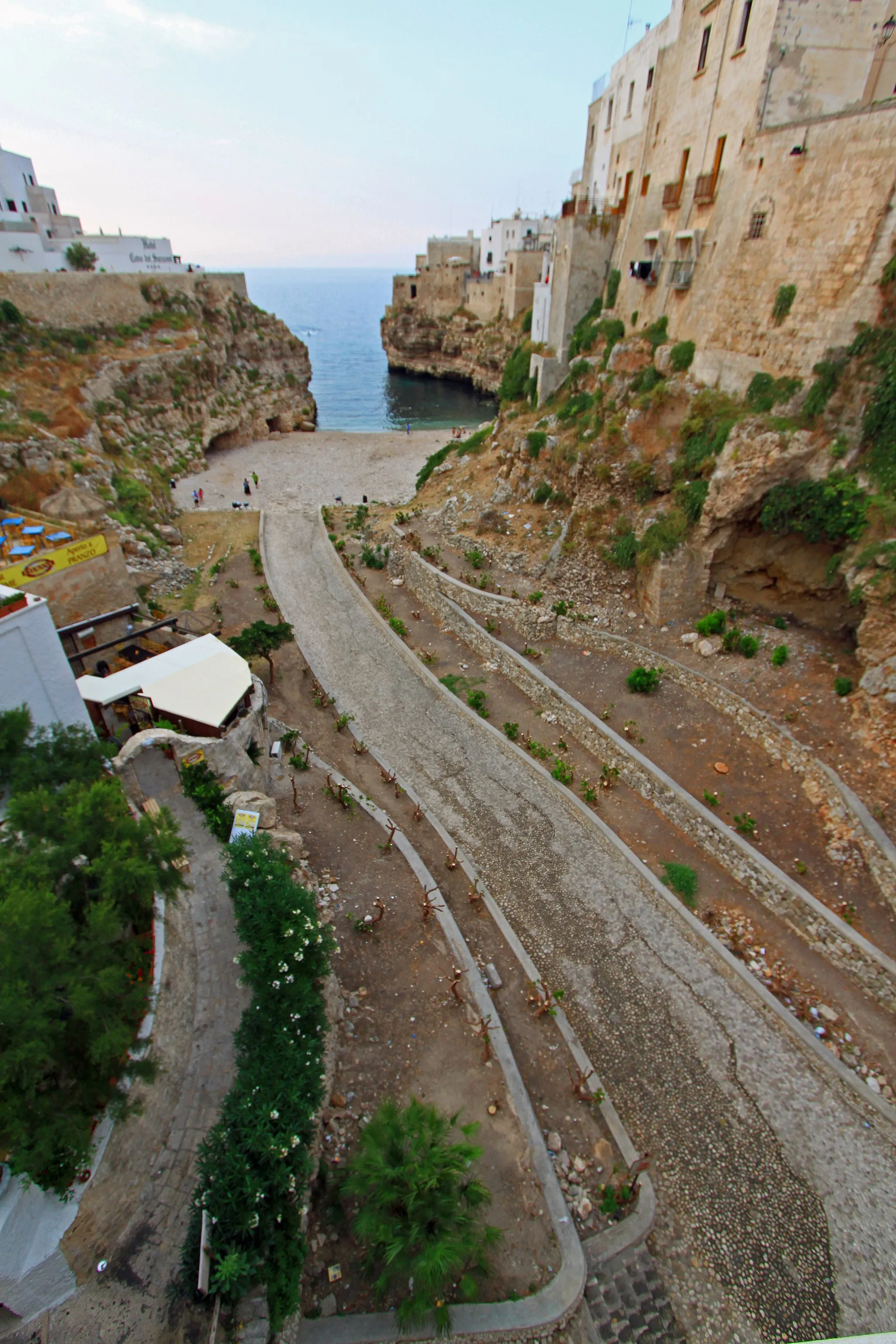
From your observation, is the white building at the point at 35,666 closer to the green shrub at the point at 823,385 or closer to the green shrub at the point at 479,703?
the green shrub at the point at 479,703

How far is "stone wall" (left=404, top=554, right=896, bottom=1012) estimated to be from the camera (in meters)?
11.8

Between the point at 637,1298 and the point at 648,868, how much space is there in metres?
7.17

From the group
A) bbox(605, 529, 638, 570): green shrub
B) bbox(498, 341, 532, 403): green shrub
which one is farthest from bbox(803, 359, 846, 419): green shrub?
bbox(498, 341, 532, 403): green shrub

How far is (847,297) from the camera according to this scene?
16.1m

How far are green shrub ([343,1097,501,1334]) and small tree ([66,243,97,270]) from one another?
59766mm

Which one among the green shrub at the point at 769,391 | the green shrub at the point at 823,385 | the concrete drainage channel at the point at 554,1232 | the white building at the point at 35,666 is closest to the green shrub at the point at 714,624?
the green shrub at the point at 823,385

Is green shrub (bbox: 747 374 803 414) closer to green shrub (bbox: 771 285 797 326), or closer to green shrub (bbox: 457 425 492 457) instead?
green shrub (bbox: 771 285 797 326)

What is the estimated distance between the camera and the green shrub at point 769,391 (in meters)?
17.7

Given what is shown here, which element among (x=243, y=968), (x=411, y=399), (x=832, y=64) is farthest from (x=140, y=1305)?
(x=411, y=399)

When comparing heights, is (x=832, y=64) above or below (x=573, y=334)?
above

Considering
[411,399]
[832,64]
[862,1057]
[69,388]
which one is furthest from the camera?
[411,399]

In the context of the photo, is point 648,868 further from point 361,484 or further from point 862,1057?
point 361,484

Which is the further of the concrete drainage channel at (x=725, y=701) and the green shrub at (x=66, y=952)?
the concrete drainage channel at (x=725, y=701)

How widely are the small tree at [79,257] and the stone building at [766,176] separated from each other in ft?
139
